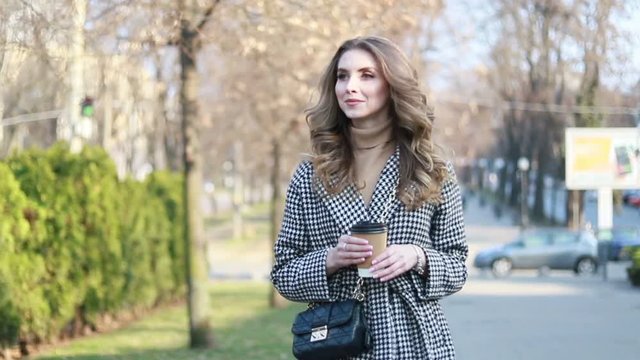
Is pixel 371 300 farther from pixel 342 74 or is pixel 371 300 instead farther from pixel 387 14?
pixel 387 14

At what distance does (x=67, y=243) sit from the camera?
14.2m

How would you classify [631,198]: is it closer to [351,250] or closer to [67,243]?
[67,243]

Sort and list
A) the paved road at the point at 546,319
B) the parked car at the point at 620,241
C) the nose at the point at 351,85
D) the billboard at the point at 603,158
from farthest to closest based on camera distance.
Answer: the parked car at the point at 620,241 < the billboard at the point at 603,158 < the paved road at the point at 546,319 < the nose at the point at 351,85

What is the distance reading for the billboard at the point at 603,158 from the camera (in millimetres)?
34781

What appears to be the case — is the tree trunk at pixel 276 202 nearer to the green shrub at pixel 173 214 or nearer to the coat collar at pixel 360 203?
the green shrub at pixel 173 214

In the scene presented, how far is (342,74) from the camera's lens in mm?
3520

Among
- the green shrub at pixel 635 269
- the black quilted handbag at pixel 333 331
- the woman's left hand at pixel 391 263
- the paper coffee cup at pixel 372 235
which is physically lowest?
the green shrub at pixel 635 269

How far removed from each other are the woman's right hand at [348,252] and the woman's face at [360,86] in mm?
426

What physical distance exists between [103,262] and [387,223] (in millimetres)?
12918

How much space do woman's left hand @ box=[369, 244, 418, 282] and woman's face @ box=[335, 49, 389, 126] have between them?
1.51 feet

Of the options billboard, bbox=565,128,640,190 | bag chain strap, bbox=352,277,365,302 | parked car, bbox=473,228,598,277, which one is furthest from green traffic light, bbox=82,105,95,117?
bag chain strap, bbox=352,277,365,302

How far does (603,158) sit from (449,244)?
32415 millimetres

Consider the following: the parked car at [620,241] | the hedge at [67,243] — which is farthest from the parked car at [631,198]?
the hedge at [67,243]

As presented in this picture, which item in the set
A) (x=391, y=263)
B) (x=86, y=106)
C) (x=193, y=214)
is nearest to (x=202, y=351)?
(x=193, y=214)
